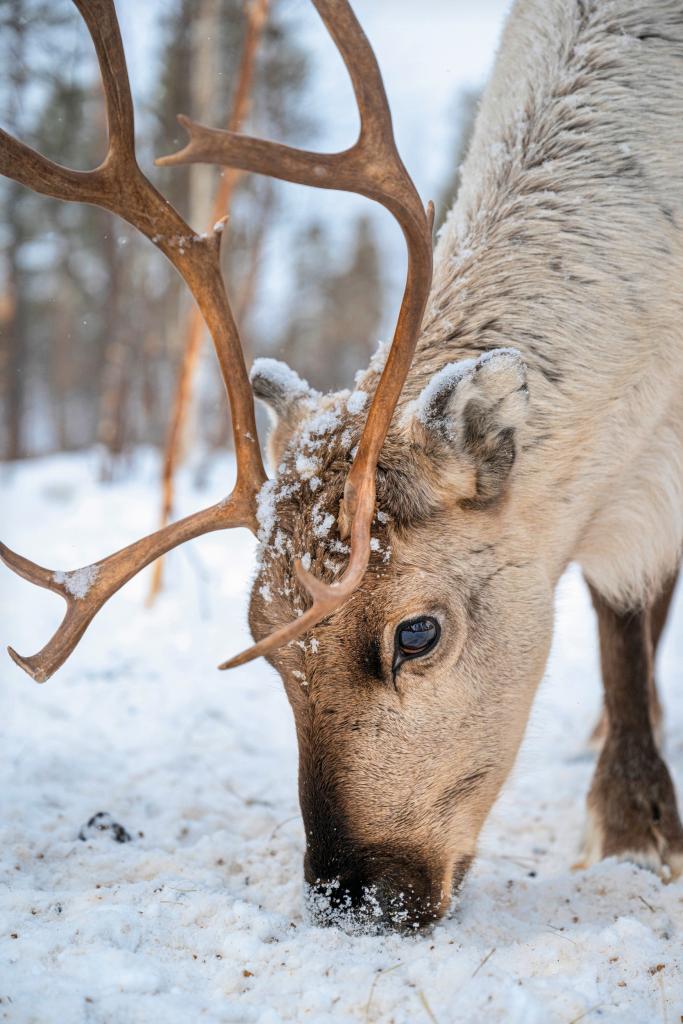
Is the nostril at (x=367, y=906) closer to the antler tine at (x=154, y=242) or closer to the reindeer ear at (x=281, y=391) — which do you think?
the antler tine at (x=154, y=242)

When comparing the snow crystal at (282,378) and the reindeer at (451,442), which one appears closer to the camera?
the reindeer at (451,442)

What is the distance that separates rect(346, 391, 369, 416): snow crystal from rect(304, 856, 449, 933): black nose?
127 cm

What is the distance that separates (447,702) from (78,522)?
7.18m

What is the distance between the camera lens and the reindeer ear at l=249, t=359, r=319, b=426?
9.23ft

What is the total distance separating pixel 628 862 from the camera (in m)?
2.92

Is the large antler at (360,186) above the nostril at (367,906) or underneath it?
above

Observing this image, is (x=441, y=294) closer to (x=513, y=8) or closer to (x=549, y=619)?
(x=549, y=619)

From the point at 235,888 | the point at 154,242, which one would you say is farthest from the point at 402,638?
the point at 154,242

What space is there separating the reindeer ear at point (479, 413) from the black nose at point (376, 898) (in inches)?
41.6

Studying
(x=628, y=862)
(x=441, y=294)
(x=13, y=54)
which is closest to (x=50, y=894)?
(x=628, y=862)

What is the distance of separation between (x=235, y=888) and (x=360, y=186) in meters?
1.99

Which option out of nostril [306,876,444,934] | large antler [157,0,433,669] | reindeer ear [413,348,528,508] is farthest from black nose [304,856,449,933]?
reindeer ear [413,348,528,508]

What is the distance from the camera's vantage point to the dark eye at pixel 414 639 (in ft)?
7.45

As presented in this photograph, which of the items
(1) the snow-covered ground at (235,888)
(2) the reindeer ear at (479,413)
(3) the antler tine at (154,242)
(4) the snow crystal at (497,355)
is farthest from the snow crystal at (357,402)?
(1) the snow-covered ground at (235,888)
